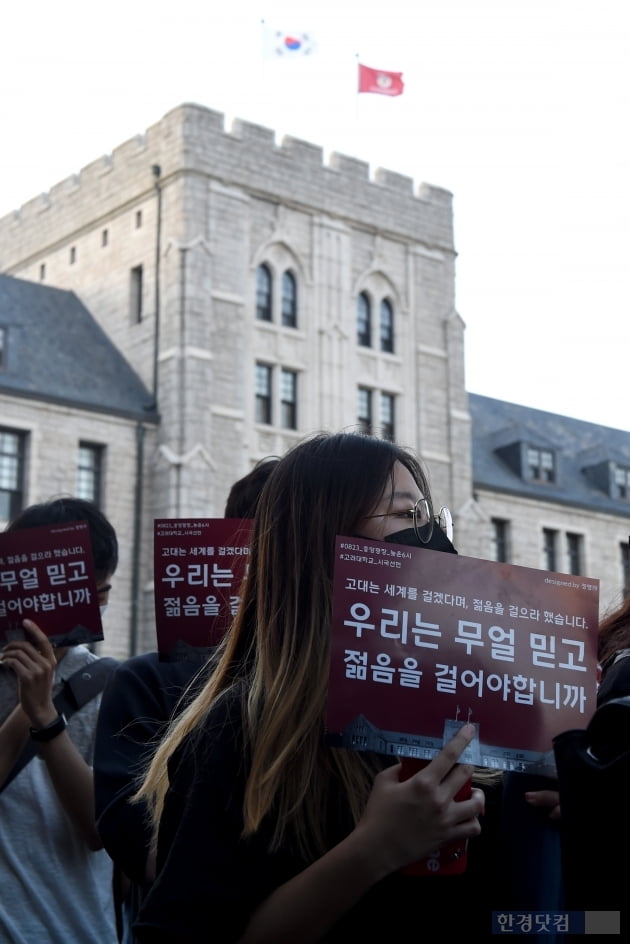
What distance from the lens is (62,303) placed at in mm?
32438

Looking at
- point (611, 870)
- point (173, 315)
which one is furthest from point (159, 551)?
point (173, 315)

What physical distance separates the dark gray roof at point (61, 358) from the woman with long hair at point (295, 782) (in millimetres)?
25551

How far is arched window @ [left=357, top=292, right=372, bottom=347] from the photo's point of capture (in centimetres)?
3338

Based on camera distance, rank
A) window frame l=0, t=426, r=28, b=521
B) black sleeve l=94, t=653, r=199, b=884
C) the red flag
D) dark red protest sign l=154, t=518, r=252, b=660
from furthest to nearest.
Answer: the red flag, window frame l=0, t=426, r=28, b=521, dark red protest sign l=154, t=518, r=252, b=660, black sleeve l=94, t=653, r=199, b=884

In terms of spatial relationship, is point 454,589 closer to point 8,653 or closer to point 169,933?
point 169,933

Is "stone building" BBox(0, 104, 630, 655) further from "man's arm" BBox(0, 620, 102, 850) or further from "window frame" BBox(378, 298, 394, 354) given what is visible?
"man's arm" BBox(0, 620, 102, 850)

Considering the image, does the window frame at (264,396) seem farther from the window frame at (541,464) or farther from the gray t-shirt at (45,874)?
the gray t-shirt at (45,874)

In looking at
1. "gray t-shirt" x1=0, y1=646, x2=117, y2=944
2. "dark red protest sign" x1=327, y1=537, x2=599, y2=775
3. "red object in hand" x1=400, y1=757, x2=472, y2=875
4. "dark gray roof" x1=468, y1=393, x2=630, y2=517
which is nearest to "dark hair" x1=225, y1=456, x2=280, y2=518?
"gray t-shirt" x1=0, y1=646, x2=117, y2=944

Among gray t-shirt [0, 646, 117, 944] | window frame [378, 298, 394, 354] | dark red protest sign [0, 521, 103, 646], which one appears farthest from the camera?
window frame [378, 298, 394, 354]

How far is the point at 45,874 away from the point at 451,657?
7.58ft

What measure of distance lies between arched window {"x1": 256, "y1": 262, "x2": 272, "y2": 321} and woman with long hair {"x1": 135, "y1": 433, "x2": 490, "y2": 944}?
29.0 m

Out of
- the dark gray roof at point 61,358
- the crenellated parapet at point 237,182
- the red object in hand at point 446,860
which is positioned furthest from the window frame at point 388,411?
the red object in hand at point 446,860

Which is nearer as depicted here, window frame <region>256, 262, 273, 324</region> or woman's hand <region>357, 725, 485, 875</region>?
woman's hand <region>357, 725, 485, 875</region>

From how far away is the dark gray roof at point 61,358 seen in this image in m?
28.5
